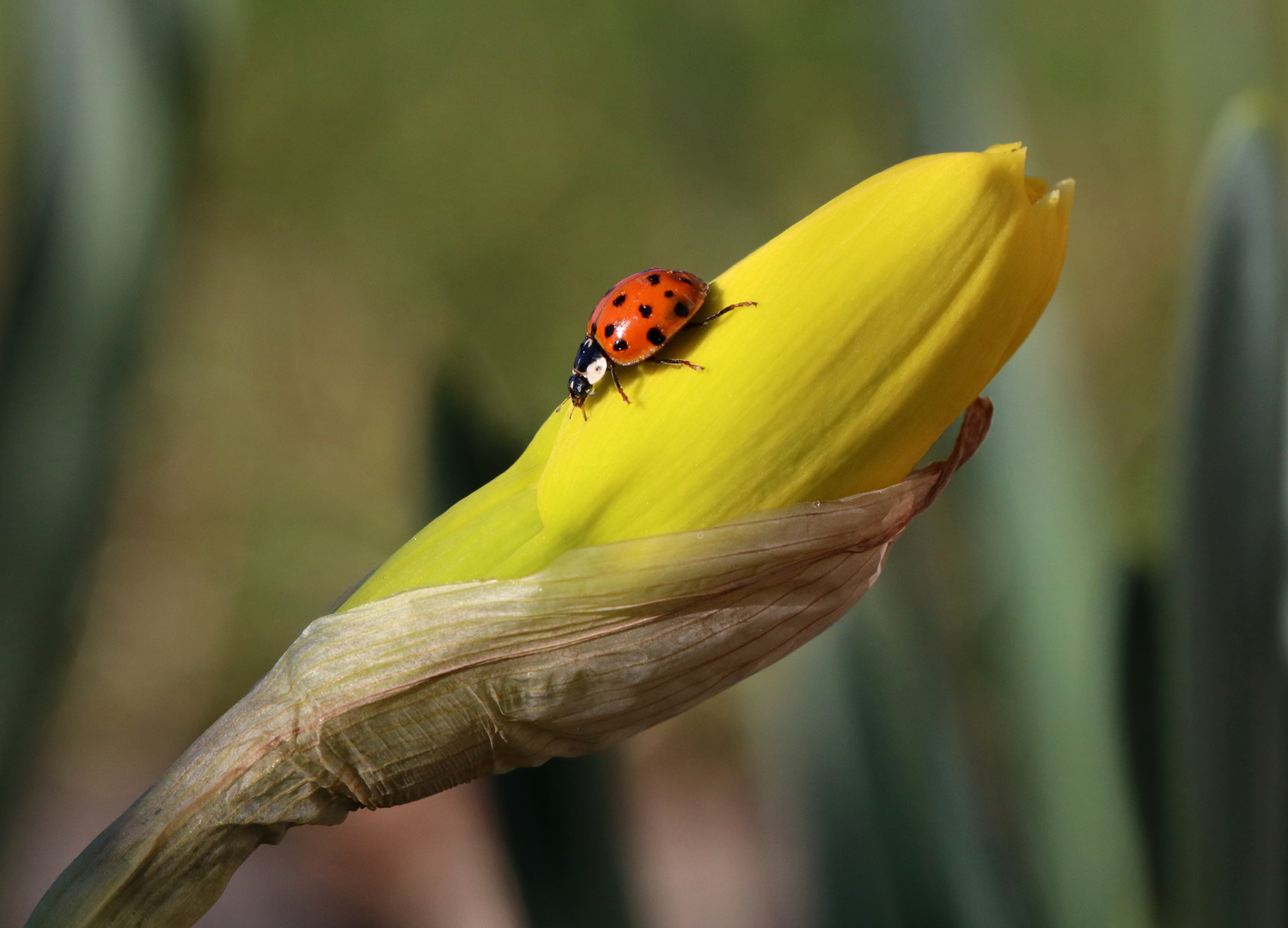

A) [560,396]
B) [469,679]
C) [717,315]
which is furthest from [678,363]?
[560,396]

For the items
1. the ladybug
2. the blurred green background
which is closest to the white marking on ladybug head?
the ladybug

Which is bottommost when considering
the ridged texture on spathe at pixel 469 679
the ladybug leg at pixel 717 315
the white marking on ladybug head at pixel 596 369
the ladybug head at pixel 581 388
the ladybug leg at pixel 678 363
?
the ridged texture on spathe at pixel 469 679

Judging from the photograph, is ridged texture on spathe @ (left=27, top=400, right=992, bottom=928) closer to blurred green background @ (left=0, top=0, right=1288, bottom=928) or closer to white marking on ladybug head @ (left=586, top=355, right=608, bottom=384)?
white marking on ladybug head @ (left=586, top=355, right=608, bottom=384)

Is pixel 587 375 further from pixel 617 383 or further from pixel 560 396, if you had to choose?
pixel 560 396

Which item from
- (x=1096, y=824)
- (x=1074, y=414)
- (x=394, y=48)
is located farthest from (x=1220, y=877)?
(x=394, y=48)

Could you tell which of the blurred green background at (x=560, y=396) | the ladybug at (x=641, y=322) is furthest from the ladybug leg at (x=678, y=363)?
the blurred green background at (x=560, y=396)

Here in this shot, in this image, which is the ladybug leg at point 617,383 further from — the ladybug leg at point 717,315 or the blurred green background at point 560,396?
the blurred green background at point 560,396

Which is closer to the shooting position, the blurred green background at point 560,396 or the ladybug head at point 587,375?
the ladybug head at point 587,375
